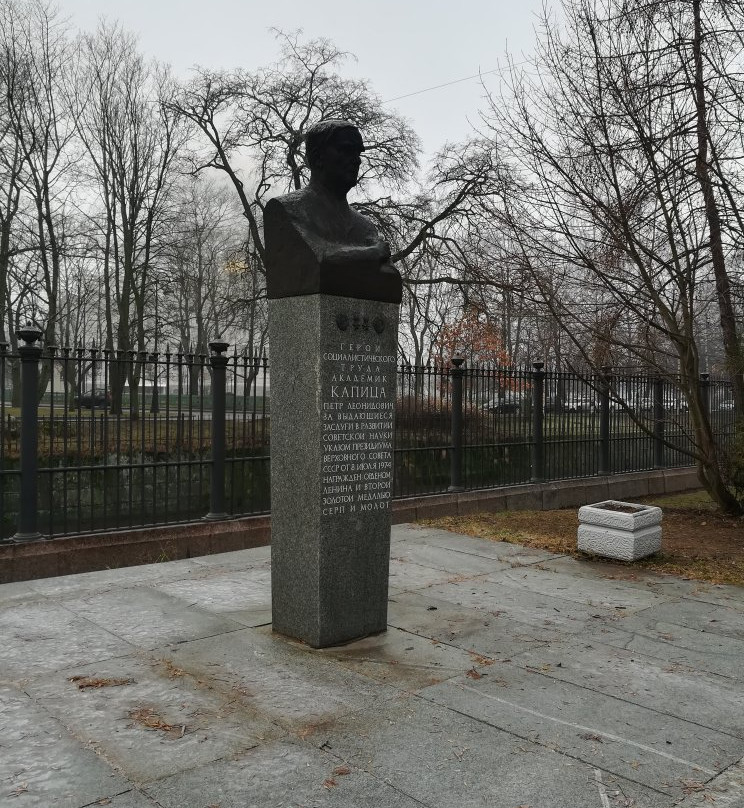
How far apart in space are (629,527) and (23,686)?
579 centimetres

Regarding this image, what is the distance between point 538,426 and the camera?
1274cm

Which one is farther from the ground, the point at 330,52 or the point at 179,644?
the point at 330,52

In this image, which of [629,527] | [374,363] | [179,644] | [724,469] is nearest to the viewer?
[179,644]

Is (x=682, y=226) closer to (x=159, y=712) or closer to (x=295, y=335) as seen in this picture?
(x=295, y=335)

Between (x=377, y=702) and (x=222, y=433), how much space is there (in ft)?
17.8

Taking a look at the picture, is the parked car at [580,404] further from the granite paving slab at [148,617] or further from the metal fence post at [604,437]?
the granite paving slab at [148,617]

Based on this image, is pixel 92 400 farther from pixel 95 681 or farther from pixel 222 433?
pixel 95 681

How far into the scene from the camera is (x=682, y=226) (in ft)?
31.6

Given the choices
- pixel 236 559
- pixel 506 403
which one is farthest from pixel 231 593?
pixel 506 403

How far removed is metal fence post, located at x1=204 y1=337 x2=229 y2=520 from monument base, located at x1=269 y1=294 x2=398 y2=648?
12.6 feet

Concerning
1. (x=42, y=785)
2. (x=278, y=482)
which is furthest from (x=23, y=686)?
(x=278, y=482)

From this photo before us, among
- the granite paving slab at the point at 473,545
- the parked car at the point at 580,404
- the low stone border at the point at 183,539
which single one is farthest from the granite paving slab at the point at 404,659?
the parked car at the point at 580,404

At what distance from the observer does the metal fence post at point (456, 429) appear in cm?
1133

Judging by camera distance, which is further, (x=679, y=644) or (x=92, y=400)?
(x=92, y=400)
